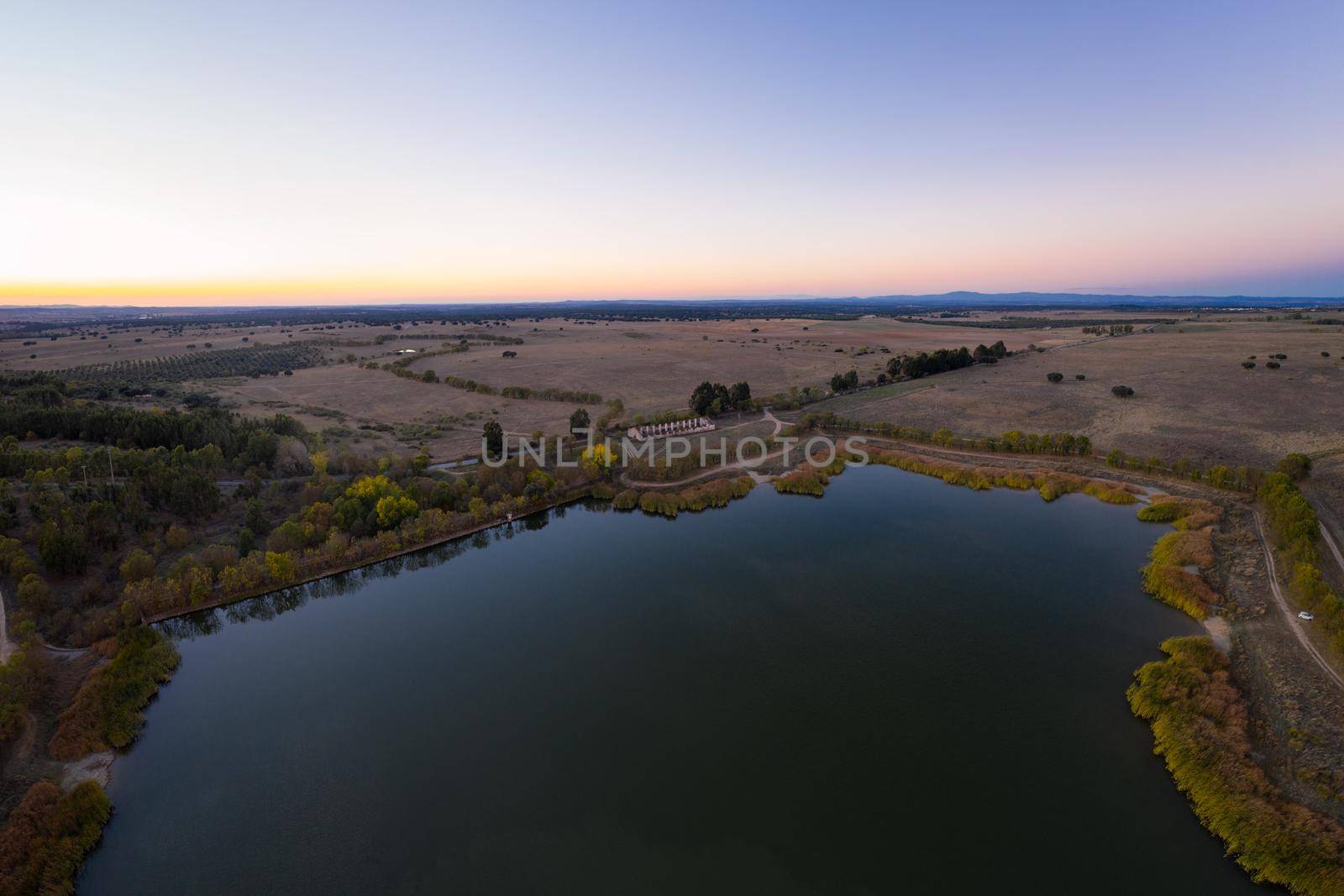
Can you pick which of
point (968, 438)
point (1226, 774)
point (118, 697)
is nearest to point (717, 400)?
point (968, 438)

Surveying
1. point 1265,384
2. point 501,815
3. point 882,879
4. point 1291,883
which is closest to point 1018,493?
point 1291,883

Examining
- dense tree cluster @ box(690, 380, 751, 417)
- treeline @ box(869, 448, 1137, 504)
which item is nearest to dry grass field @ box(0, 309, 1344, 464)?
dense tree cluster @ box(690, 380, 751, 417)

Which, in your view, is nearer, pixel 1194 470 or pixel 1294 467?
pixel 1294 467

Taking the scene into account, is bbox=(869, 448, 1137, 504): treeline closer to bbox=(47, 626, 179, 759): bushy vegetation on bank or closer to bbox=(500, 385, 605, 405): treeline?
bbox=(500, 385, 605, 405): treeline

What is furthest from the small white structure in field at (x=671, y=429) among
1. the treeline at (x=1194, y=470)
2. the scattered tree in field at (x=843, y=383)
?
the treeline at (x=1194, y=470)

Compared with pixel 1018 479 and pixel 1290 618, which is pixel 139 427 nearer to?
pixel 1018 479

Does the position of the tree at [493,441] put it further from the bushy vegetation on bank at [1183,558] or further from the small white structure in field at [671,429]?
the bushy vegetation on bank at [1183,558]

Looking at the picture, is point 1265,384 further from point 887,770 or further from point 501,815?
point 501,815

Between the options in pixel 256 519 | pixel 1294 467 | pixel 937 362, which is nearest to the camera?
pixel 256 519
